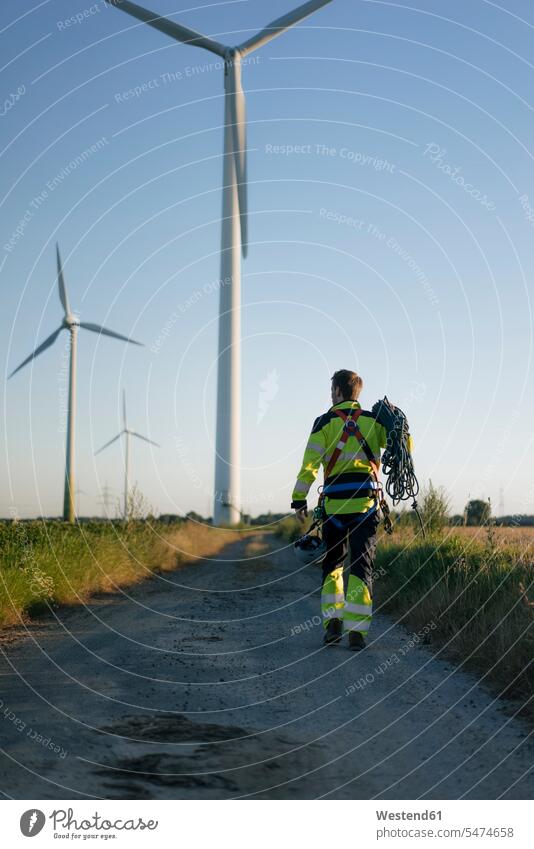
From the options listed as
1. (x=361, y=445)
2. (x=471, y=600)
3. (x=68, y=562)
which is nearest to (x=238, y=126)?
(x=68, y=562)

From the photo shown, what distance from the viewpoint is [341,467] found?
1120 cm

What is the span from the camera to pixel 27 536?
54.7 ft

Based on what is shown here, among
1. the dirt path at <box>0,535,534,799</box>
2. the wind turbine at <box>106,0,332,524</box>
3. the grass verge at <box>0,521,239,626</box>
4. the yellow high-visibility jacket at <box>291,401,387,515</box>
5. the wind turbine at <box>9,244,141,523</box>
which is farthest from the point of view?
the wind turbine at <box>106,0,332,524</box>

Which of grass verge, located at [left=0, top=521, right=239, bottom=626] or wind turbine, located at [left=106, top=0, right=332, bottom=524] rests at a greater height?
wind turbine, located at [left=106, top=0, right=332, bottom=524]

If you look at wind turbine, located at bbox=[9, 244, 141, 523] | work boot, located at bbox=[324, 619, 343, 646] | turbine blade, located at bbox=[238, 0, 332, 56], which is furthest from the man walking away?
turbine blade, located at bbox=[238, 0, 332, 56]

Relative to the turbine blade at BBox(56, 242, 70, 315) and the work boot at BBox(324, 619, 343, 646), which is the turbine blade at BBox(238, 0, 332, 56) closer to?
the turbine blade at BBox(56, 242, 70, 315)

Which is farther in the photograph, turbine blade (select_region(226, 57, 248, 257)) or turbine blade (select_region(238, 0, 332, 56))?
turbine blade (select_region(238, 0, 332, 56))

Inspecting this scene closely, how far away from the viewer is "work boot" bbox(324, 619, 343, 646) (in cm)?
1090

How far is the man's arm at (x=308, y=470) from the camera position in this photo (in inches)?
428

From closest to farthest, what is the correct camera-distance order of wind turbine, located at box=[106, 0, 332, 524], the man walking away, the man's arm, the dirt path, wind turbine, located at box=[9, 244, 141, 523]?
1. the dirt path
2. the man's arm
3. the man walking away
4. wind turbine, located at box=[9, 244, 141, 523]
5. wind turbine, located at box=[106, 0, 332, 524]

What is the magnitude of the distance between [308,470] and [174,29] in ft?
107

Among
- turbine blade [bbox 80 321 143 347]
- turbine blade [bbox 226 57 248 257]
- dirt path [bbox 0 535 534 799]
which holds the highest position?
turbine blade [bbox 226 57 248 257]
